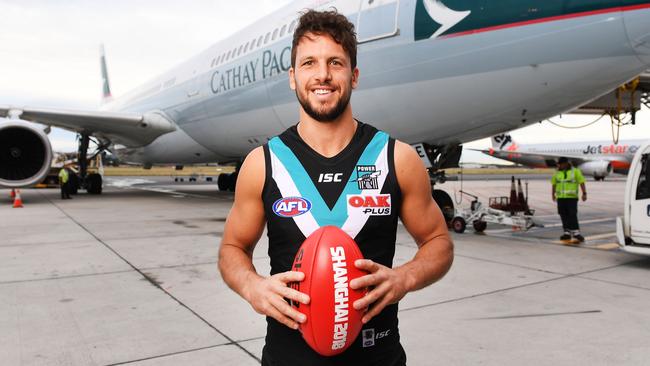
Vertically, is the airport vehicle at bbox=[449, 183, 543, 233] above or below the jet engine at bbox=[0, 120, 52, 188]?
below

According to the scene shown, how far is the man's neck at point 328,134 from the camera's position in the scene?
1.64 m

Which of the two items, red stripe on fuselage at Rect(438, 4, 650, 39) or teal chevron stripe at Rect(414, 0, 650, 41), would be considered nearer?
red stripe on fuselage at Rect(438, 4, 650, 39)

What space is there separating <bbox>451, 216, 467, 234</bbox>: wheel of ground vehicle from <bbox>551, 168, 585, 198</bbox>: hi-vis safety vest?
1.60m

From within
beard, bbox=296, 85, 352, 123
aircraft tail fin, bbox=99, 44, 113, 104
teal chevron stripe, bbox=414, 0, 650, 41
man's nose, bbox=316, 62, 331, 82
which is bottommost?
beard, bbox=296, 85, 352, 123

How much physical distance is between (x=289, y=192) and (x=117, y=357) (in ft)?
7.14

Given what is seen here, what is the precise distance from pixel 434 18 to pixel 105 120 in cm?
1113

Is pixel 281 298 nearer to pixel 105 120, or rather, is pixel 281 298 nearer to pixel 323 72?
pixel 323 72

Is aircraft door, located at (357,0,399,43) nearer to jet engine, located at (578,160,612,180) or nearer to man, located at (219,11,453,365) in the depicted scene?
man, located at (219,11,453,365)

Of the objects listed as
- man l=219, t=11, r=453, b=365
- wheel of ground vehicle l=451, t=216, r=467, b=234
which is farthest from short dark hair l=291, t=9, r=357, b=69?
wheel of ground vehicle l=451, t=216, r=467, b=234

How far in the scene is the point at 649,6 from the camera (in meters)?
4.99

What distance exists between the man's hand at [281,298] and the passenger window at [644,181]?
629cm

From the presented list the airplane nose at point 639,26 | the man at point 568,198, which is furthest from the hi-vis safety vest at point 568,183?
the airplane nose at point 639,26

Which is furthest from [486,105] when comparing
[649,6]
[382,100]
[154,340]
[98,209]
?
[98,209]

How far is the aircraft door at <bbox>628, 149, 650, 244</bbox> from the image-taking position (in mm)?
6035
